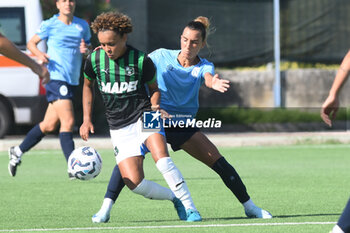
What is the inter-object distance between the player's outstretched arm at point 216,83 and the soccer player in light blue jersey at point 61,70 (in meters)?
3.65

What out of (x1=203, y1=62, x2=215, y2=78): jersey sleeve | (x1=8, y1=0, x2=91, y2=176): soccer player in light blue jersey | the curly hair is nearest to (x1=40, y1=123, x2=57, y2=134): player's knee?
(x1=8, y1=0, x2=91, y2=176): soccer player in light blue jersey

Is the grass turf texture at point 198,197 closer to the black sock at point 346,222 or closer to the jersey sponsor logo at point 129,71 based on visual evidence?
the jersey sponsor logo at point 129,71

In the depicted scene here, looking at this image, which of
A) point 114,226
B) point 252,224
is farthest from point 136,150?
point 252,224

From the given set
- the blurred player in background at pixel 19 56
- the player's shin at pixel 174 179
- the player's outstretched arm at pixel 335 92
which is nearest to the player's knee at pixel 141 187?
the player's shin at pixel 174 179

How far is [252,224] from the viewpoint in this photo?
720 cm

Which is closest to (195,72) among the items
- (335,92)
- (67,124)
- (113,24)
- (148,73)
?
(148,73)

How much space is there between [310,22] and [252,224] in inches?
634

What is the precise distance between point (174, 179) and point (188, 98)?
83 centimetres

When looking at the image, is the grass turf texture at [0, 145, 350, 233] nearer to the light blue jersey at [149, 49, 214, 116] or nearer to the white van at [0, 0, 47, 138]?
the light blue jersey at [149, 49, 214, 116]

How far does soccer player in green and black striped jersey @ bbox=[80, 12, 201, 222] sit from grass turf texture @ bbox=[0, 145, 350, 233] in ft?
0.92

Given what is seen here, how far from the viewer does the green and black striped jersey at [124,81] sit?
736 cm

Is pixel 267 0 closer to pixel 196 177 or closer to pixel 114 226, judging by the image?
pixel 196 177

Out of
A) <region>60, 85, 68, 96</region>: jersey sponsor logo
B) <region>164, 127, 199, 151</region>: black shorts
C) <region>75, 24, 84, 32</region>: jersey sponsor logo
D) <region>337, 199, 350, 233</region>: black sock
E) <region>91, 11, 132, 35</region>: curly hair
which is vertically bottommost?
<region>60, 85, 68, 96</region>: jersey sponsor logo

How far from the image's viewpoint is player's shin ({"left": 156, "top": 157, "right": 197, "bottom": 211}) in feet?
23.7
